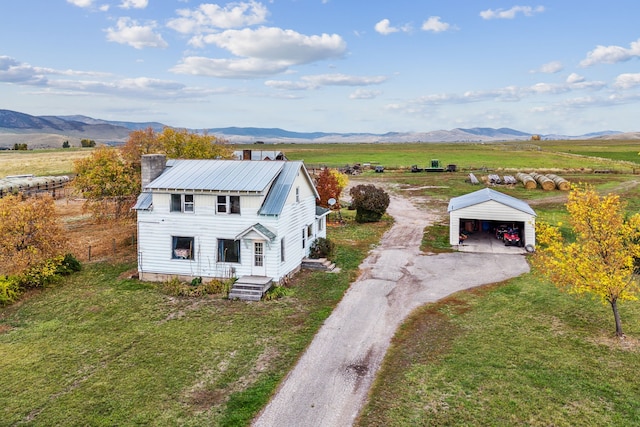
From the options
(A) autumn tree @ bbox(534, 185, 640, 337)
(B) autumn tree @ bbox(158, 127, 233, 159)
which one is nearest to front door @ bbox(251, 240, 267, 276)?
(A) autumn tree @ bbox(534, 185, 640, 337)

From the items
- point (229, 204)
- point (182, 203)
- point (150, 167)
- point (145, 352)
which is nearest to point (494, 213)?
point (229, 204)

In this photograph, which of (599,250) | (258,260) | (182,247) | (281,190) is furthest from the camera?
(281,190)

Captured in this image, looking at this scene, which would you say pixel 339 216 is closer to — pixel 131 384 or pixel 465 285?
pixel 465 285

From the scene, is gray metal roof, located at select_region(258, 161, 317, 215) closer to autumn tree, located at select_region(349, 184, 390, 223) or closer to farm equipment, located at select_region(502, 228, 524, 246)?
autumn tree, located at select_region(349, 184, 390, 223)

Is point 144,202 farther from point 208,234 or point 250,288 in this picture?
point 250,288

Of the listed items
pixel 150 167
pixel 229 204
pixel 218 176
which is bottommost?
pixel 229 204

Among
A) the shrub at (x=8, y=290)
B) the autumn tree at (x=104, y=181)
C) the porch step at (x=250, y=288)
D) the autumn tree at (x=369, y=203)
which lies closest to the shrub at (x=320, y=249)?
the porch step at (x=250, y=288)
